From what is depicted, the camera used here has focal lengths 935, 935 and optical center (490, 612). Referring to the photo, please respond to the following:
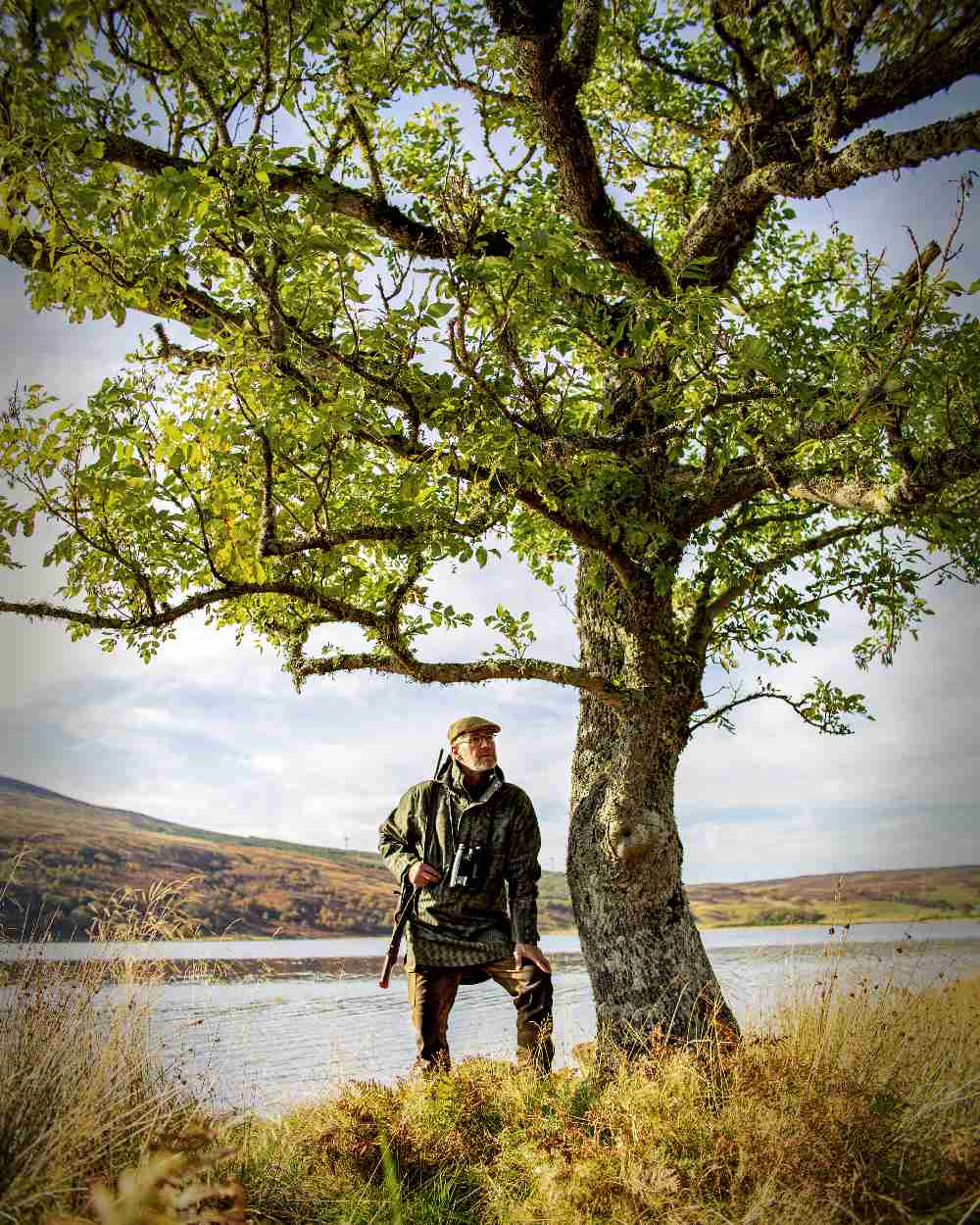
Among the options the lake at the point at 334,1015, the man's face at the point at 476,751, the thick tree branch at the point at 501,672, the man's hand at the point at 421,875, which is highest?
the thick tree branch at the point at 501,672

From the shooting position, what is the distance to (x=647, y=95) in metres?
9.74

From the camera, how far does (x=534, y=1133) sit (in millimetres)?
5121

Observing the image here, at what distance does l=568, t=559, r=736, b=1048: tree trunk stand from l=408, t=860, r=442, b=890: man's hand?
173 cm

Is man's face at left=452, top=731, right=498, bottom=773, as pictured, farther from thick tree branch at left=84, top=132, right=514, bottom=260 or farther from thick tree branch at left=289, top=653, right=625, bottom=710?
thick tree branch at left=84, top=132, right=514, bottom=260

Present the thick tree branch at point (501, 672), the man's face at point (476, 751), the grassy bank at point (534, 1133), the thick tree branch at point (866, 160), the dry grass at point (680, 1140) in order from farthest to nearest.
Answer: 1. the thick tree branch at point (501, 672)
2. the man's face at point (476, 751)
3. the thick tree branch at point (866, 160)
4. the dry grass at point (680, 1140)
5. the grassy bank at point (534, 1133)

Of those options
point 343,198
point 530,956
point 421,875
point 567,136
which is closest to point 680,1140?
point 530,956

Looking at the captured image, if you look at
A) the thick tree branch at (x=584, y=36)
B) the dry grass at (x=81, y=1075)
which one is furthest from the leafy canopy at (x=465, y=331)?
the dry grass at (x=81, y=1075)

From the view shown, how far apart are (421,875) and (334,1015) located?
6.03 metres

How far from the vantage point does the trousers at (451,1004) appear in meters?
6.14

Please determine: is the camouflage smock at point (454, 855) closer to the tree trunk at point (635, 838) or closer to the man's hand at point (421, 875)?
the man's hand at point (421, 875)

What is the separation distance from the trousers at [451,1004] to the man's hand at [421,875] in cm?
56

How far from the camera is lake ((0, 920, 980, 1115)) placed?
5.59 m

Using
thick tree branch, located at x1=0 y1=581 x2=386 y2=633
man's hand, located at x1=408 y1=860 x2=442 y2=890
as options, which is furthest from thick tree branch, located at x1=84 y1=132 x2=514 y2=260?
man's hand, located at x1=408 y1=860 x2=442 y2=890

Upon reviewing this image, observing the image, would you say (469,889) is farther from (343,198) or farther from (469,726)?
(343,198)
